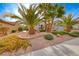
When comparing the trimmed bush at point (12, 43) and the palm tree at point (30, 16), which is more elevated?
the palm tree at point (30, 16)

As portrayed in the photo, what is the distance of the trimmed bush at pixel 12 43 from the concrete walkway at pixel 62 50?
0.11 metres

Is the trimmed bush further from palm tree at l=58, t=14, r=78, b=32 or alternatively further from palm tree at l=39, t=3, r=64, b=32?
palm tree at l=58, t=14, r=78, b=32

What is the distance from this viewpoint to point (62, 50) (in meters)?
1.38

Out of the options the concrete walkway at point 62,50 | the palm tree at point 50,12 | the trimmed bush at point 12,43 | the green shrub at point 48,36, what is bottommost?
the concrete walkway at point 62,50

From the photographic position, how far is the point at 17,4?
141cm

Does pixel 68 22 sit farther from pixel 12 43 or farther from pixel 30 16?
pixel 12 43

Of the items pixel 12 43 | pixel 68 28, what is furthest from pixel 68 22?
pixel 12 43

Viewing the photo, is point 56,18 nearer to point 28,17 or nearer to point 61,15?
point 61,15

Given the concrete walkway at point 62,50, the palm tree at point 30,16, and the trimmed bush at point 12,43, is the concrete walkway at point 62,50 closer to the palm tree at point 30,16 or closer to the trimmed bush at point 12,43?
the trimmed bush at point 12,43

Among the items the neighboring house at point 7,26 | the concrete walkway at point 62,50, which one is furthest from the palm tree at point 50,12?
the neighboring house at point 7,26

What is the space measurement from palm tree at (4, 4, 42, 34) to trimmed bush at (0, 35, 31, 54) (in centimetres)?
12

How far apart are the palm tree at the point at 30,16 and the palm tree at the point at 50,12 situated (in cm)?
6

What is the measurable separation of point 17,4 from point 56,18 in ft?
1.30

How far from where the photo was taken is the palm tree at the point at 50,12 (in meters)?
1.40
